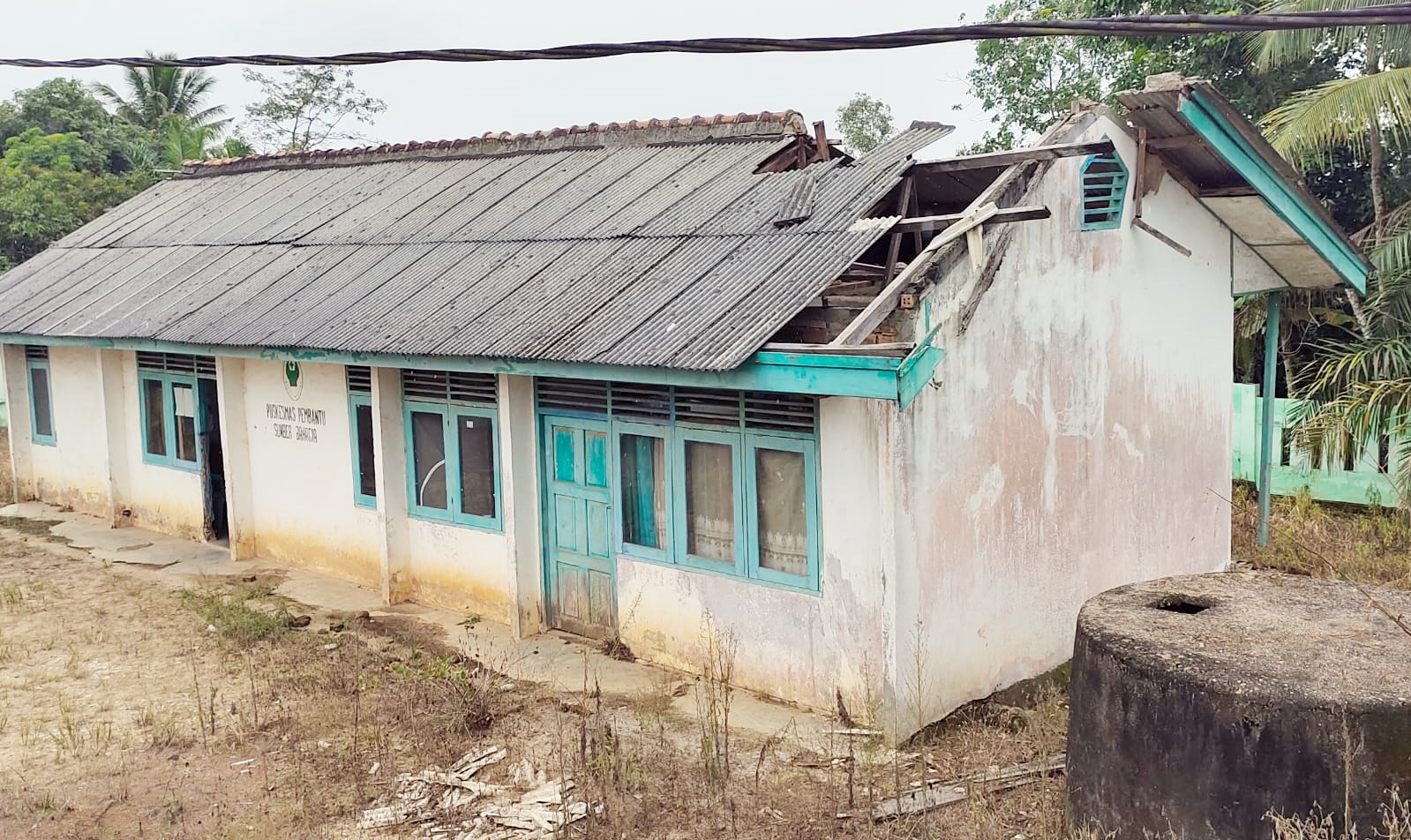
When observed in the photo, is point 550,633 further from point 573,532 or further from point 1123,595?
point 1123,595

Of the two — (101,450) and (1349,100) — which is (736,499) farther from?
(101,450)

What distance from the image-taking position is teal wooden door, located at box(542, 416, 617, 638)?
8.66 meters

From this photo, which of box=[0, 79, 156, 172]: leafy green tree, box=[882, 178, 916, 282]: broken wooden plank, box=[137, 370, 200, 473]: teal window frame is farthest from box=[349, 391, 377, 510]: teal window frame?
box=[0, 79, 156, 172]: leafy green tree

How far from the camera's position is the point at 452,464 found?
9820 mm

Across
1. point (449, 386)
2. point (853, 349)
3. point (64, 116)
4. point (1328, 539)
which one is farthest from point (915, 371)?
point (64, 116)

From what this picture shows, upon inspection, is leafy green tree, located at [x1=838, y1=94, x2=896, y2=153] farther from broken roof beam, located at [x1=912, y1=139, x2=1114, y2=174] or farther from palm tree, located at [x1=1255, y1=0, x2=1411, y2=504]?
broken roof beam, located at [x1=912, y1=139, x2=1114, y2=174]

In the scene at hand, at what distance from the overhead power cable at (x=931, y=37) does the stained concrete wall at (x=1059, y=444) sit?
2.68m

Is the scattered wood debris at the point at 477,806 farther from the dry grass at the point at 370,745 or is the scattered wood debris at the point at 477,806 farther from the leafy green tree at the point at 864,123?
the leafy green tree at the point at 864,123

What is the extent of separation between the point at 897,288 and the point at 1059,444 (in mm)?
2054

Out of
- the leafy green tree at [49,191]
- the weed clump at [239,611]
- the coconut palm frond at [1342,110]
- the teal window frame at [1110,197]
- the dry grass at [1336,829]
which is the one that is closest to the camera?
the dry grass at [1336,829]

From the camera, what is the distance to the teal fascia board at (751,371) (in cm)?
617

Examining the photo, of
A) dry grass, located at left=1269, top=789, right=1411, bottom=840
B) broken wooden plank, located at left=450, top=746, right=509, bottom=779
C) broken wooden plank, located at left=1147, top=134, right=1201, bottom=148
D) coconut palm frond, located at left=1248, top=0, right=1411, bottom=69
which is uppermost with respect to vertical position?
coconut palm frond, located at left=1248, top=0, right=1411, bottom=69

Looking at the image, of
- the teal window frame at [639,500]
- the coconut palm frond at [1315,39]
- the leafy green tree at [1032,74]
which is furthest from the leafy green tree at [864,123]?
the teal window frame at [639,500]

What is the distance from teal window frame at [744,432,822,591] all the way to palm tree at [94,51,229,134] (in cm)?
2910
